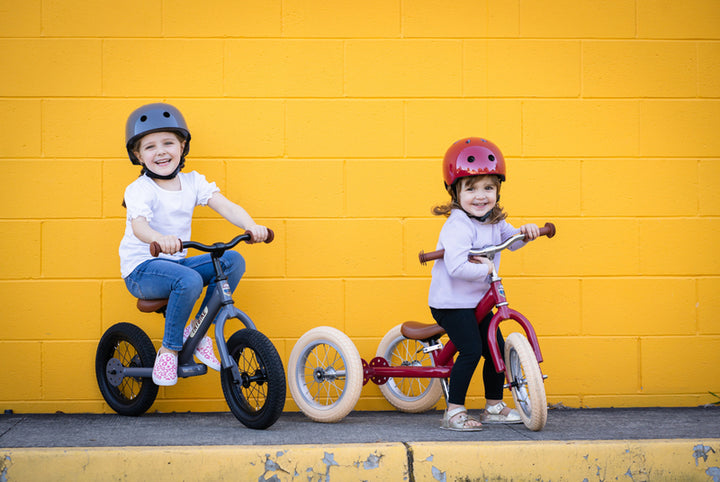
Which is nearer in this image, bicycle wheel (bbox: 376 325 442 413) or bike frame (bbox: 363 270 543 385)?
bike frame (bbox: 363 270 543 385)

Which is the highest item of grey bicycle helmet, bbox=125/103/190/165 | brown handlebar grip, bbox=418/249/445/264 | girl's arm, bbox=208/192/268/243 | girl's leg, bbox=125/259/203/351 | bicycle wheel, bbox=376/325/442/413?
grey bicycle helmet, bbox=125/103/190/165

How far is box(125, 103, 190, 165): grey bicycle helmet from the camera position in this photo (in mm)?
3900

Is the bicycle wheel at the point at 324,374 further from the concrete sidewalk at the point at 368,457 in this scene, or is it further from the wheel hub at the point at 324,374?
the concrete sidewalk at the point at 368,457

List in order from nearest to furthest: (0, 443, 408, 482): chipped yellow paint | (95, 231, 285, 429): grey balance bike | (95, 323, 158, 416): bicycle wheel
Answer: (0, 443, 408, 482): chipped yellow paint → (95, 231, 285, 429): grey balance bike → (95, 323, 158, 416): bicycle wheel

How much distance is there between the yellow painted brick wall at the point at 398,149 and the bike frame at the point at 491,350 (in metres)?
0.35

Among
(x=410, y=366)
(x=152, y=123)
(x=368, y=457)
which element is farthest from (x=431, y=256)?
(x=152, y=123)

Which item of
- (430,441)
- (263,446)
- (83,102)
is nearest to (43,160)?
(83,102)

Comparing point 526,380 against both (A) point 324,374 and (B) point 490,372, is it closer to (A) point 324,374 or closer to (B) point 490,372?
(B) point 490,372

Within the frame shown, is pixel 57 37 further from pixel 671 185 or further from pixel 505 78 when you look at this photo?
pixel 671 185

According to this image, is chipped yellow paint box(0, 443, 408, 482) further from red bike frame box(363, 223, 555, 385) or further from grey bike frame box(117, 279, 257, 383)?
red bike frame box(363, 223, 555, 385)

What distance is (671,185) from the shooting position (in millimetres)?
4449

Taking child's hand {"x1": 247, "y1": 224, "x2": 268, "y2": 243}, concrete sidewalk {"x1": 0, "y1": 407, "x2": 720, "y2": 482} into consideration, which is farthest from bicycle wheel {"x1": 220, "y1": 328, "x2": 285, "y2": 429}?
child's hand {"x1": 247, "y1": 224, "x2": 268, "y2": 243}

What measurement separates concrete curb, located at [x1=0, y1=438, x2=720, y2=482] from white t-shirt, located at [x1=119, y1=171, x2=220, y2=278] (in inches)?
43.6

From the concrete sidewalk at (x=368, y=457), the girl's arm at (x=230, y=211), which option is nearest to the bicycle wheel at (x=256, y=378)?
the concrete sidewalk at (x=368, y=457)
